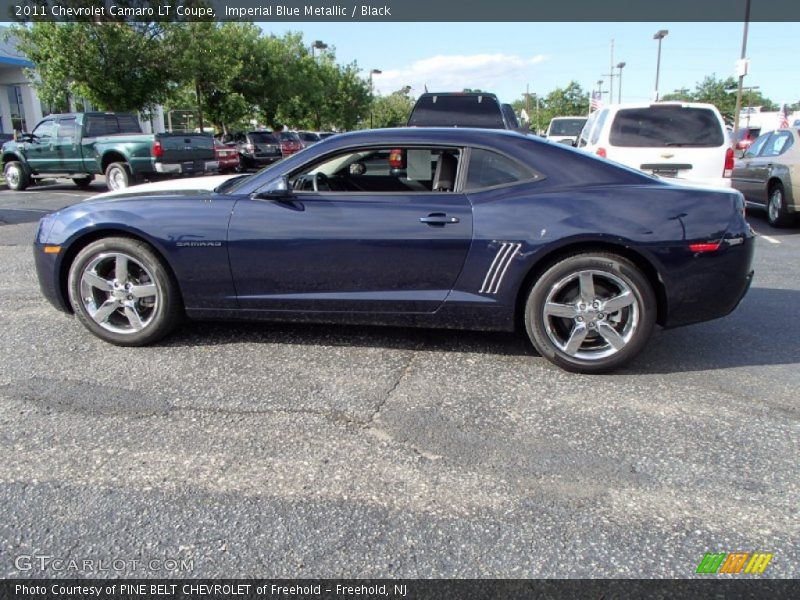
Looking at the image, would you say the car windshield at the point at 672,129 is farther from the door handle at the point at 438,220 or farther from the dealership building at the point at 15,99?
the dealership building at the point at 15,99

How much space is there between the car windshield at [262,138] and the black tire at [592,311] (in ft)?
66.5

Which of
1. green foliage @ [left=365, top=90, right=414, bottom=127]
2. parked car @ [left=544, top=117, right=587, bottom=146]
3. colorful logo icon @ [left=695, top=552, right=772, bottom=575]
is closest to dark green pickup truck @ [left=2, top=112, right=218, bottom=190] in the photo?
parked car @ [left=544, top=117, right=587, bottom=146]

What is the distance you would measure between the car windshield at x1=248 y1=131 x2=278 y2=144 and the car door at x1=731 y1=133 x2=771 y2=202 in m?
15.9

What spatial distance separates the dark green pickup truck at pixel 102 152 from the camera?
13750 mm

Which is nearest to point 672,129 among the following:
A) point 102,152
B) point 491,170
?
point 491,170

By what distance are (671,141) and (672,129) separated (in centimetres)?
17

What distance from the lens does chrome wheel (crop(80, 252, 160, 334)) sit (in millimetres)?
4113

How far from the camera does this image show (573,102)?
69062 mm

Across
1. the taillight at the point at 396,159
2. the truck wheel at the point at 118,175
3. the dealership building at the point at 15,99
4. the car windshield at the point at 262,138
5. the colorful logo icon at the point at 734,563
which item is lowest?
the colorful logo icon at the point at 734,563

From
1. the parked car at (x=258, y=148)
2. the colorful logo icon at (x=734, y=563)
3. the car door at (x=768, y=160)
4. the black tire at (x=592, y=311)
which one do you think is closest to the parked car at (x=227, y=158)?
the parked car at (x=258, y=148)

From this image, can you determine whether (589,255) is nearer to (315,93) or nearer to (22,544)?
(22,544)

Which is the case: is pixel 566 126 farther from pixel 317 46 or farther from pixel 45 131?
pixel 317 46

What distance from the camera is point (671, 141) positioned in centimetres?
798

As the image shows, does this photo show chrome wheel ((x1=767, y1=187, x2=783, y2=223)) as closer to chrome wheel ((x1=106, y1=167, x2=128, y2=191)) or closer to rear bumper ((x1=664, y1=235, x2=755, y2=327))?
rear bumper ((x1=664, y1=235, x2=755, y2=327))
